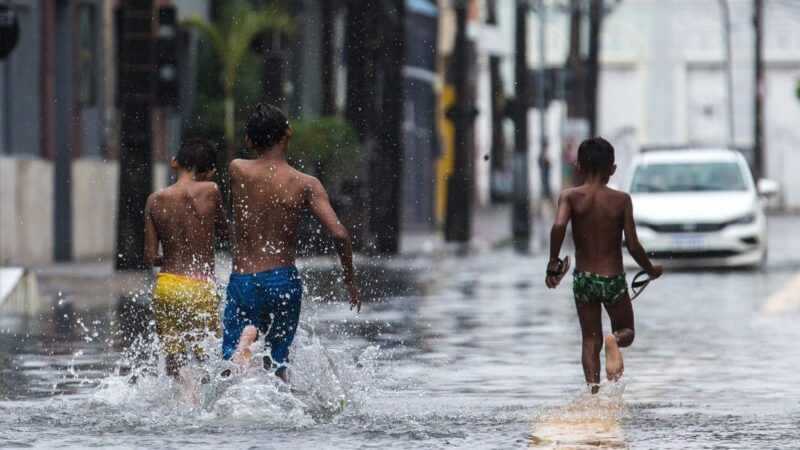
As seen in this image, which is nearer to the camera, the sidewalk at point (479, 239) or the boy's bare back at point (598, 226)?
the boy's bare back at point (598, 226)

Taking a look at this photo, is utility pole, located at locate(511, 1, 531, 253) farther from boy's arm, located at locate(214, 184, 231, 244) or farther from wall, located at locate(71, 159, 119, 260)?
boy's arm, located at locate(214, 184, 231, 244)

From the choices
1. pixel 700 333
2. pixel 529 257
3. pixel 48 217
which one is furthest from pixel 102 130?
pixel 700 333

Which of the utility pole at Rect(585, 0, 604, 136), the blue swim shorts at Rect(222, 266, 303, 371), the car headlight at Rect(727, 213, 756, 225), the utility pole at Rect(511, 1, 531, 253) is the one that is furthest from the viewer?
the utility pole at Rect(585, 0, 604, 136)

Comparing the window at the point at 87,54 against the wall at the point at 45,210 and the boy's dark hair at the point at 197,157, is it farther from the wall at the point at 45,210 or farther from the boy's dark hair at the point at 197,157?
the boy's dark hair at the point at 197,157

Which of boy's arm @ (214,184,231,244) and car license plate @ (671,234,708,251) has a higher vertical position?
boy's arm @ (214,184,231,244)

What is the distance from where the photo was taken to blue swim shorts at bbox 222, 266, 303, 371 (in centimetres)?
988

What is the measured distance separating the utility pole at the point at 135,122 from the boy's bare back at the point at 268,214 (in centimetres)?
1496

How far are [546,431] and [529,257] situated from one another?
22.7m

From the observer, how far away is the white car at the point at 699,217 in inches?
1044

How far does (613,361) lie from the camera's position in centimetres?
1062

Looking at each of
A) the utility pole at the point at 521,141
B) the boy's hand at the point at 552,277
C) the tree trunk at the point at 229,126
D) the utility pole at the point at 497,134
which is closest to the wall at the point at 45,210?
the tree trunk at the point at 229,126

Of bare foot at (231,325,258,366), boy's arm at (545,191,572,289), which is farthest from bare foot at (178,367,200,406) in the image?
boy's arm at (545,191,572,289)

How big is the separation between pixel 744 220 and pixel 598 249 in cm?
1620

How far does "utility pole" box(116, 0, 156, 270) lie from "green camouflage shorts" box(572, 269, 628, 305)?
47.1ft
